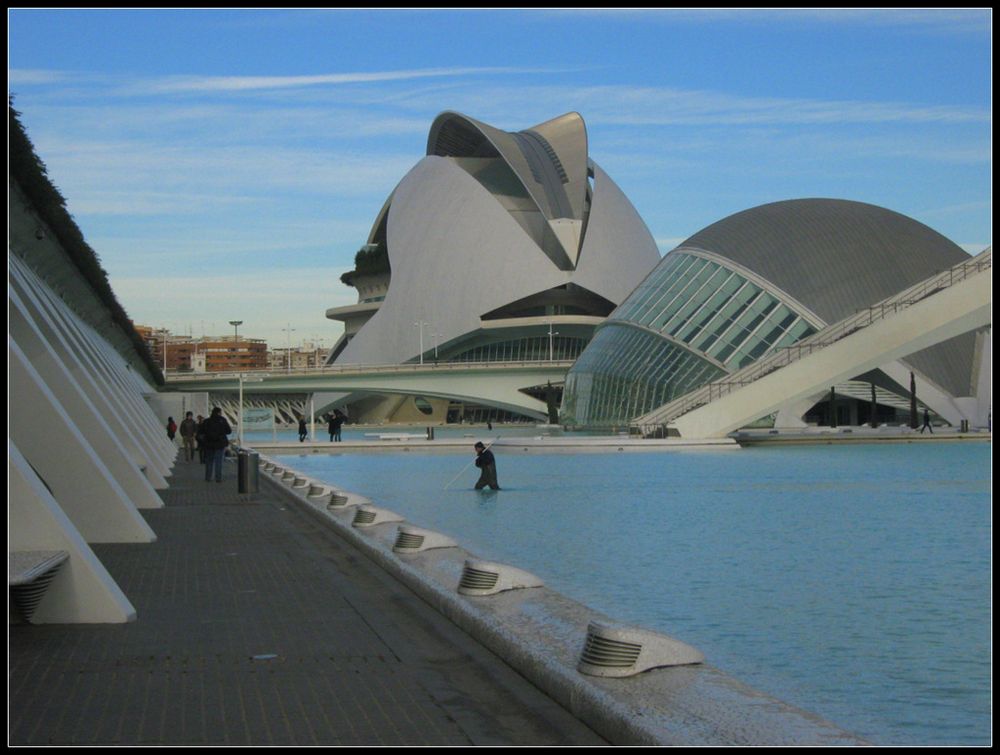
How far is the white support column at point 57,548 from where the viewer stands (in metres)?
8.11

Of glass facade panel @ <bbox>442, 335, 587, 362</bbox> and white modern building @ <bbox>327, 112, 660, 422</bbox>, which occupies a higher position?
white modern building @ <bbox>327, 112, 660, 422</bbox>

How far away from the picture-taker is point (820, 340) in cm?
4053

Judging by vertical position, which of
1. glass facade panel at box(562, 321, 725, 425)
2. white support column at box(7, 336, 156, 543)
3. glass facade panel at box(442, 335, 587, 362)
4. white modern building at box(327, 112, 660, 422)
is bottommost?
white support column at box(7, 336, 156, 543)

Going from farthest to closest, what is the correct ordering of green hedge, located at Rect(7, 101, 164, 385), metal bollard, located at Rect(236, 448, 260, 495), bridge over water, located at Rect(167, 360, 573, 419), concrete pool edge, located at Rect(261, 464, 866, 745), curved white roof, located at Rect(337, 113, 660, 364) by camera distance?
curved white roof, located at Rect(337, 113, 660, 364), bridge over water, located at Rect(167, 360, 573, 419), metal bollard, located at Rect(236, 448, 260, 495), green hedge, located at Rect(7, 101, 164, 385), concrete pool edge, located at Rect(261, 464, 866, 745)

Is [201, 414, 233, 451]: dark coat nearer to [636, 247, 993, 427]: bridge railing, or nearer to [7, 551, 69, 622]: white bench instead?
[7, 551, 69, 622]: white bench

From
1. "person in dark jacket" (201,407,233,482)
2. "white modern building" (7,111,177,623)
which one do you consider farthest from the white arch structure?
"white modern building" (7,111,177,623)

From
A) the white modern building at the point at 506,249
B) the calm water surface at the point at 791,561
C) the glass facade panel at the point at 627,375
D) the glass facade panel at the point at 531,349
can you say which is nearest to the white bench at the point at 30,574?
the calm water surface at the point at 791,561

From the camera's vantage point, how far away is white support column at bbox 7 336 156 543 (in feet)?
33.8

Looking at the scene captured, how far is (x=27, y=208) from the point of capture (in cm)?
1830

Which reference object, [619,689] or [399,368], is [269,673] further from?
[399,368]

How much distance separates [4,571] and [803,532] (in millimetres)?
11501

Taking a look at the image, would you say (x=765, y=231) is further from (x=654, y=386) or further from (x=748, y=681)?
(x=748, y=681)

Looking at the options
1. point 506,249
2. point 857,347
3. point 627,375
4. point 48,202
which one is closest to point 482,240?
point 506,249

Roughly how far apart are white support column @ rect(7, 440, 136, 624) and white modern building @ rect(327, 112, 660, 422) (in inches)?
3195
